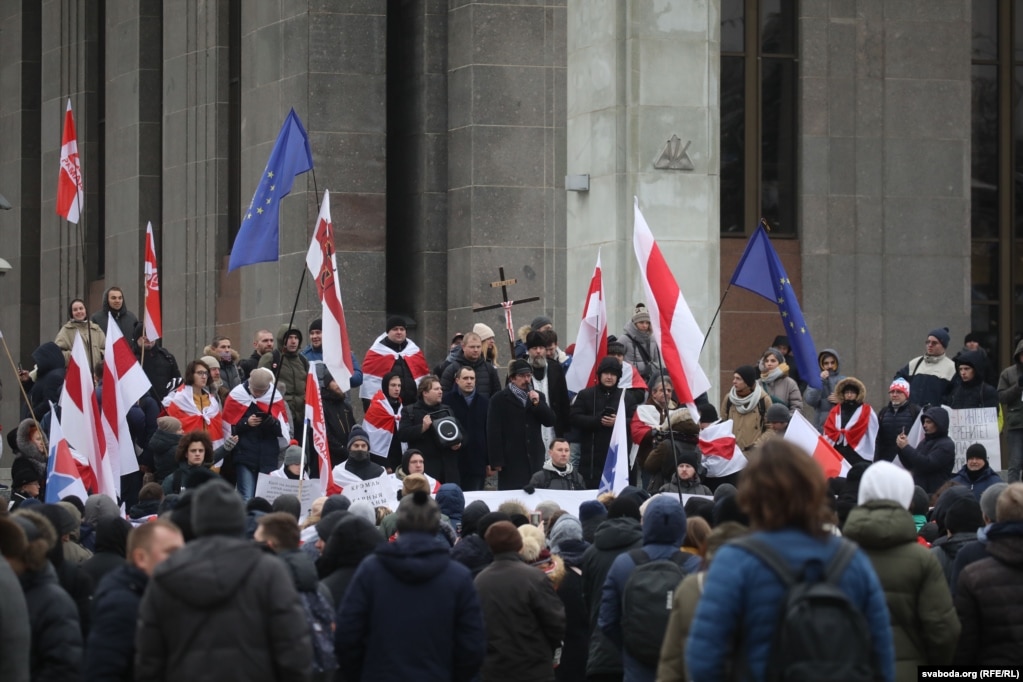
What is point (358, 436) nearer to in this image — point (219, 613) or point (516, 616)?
point (516, 616)

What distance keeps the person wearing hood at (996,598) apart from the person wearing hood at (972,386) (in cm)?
1005

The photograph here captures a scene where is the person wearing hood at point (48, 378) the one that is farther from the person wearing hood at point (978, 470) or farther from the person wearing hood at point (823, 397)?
the person wearing hood at point (978, 470)

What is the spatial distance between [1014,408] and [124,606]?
12.9 meters

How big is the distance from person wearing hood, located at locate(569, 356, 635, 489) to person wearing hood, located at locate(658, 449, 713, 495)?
5.67 ft

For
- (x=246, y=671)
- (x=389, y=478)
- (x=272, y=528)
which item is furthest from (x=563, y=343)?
(x=246, y=671)

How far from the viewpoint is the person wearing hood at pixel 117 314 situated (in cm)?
2044

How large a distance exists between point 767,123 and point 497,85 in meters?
3.44

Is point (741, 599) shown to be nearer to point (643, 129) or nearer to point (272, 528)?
point (272, 528)

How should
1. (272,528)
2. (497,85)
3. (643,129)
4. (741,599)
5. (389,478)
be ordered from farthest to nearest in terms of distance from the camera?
(497,85), (643,129), (389,478), (272,528), (741,599)

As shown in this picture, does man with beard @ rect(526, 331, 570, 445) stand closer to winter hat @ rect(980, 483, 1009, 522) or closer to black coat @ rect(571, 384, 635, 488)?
black coat @ rect(571, 384, 635, 488)

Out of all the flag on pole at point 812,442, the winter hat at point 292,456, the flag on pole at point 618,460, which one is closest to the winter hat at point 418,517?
the flag on pole at point 812,442

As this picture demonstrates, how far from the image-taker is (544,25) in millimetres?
25609

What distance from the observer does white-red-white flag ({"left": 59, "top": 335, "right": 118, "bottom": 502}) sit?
50.9 feet

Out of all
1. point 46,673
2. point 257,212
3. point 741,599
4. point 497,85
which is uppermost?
point 497,85
